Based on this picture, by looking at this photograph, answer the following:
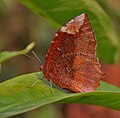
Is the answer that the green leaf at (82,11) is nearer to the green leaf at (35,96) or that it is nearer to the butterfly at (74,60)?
the butterfly at (74,60)

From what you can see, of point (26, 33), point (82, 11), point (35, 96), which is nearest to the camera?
→ point (35, 96)

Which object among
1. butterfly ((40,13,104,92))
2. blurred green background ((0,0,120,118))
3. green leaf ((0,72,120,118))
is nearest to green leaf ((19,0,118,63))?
butterfly ((40,13,104,92))

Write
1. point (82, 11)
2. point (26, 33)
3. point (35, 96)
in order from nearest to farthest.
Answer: point (35, 96)
point (82, 11)
point (26, 33)

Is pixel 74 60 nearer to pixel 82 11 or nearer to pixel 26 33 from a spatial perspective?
pixel 82 11

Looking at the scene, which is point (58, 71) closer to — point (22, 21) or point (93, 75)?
point (93, 75)

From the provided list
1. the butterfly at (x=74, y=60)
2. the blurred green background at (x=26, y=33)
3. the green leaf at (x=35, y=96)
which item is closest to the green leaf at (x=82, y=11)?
the butterfly at (x=74, y=60)

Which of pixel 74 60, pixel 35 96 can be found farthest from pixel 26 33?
Result: pixel 35 96
